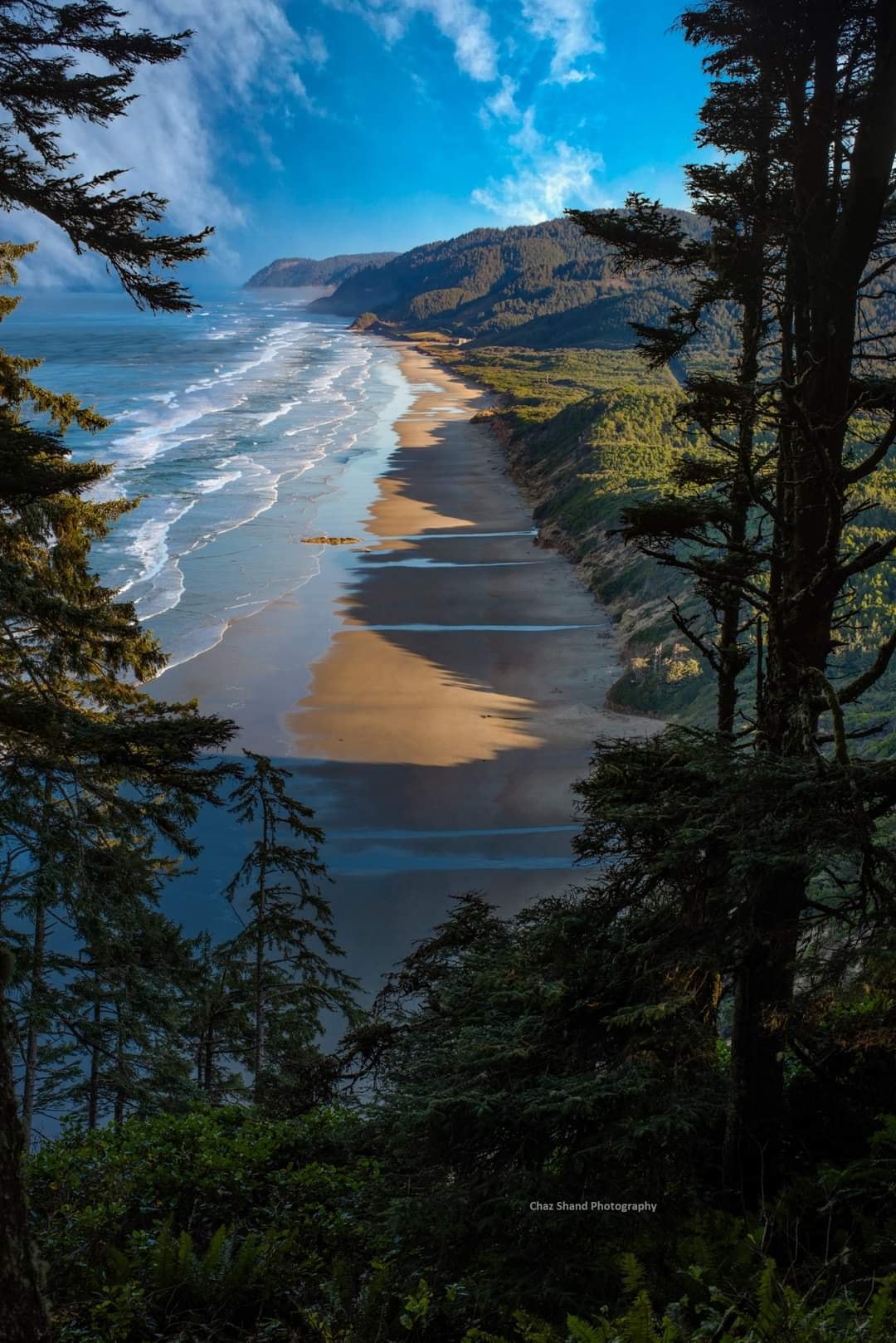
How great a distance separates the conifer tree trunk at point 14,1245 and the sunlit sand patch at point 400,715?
15130 millimetres

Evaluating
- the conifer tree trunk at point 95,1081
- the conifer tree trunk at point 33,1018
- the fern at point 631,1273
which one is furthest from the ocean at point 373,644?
the fern at point 631,1273

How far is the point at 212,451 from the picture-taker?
5109 centimetres

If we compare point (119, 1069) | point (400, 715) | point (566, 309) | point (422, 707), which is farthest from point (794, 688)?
point (566, 309)

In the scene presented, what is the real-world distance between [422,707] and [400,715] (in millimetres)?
578

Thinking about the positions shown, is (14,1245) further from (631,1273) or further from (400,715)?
(400,715)

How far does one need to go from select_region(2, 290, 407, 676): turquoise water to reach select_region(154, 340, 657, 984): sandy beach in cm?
188

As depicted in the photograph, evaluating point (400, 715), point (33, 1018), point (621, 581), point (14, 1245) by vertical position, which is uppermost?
point (621, 581)

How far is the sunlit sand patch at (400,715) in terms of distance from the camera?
1886 centimetres

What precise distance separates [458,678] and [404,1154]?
728 inches

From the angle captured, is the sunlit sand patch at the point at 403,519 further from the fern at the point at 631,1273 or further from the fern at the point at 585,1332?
the fern at the point at 585,1332

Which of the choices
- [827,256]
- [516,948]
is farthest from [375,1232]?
[827,256]

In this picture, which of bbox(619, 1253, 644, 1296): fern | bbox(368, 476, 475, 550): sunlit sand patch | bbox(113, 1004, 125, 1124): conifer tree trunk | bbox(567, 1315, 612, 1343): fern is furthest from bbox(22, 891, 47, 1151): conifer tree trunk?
bbox(368, 476, 475, 550): sunlit sand patch

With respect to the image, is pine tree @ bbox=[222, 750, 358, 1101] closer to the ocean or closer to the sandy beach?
the ocean

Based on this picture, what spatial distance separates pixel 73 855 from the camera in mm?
8156
